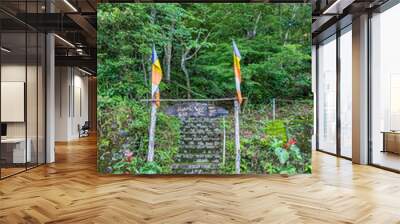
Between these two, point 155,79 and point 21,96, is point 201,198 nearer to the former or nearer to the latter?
point 155,79

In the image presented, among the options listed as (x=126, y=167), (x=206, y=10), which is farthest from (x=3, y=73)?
(x=206, y=10)

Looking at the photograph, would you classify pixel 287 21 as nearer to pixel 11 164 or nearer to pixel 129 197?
pixel 129 197

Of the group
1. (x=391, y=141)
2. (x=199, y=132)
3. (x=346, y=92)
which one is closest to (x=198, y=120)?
(x=199, y=132)

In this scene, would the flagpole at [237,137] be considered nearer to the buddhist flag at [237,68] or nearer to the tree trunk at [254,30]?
the buddhist flag at [237,68]

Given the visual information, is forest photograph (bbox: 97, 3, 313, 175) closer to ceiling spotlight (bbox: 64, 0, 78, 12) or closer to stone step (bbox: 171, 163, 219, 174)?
stone step (bbox: 171, 163, 219, 174)

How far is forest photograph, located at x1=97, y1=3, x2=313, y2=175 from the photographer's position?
665 centimetres

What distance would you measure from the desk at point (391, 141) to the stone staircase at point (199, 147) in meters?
3.48

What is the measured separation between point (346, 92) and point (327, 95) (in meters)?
1.48

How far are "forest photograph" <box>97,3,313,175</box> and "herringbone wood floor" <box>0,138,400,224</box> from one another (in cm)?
38

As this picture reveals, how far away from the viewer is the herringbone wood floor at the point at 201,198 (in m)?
4.17

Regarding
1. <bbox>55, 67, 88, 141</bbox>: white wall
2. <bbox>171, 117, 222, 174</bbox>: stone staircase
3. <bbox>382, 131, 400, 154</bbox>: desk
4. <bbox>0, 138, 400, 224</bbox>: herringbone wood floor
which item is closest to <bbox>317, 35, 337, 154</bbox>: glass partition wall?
<bbox>382, 131, 400, 154</bbox>: desk

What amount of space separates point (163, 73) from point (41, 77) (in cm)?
314

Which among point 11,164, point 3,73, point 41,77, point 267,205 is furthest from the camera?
point 41,77

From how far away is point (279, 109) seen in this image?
6.66 m
